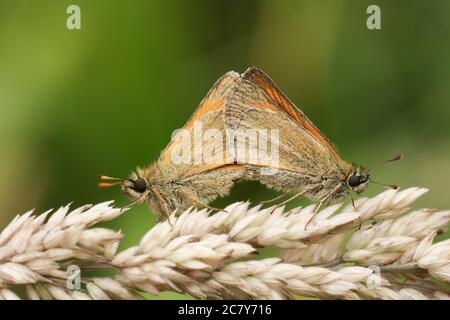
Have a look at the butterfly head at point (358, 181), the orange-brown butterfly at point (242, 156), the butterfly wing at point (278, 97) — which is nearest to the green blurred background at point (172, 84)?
the orange-brown butterfly at point (242, 156)

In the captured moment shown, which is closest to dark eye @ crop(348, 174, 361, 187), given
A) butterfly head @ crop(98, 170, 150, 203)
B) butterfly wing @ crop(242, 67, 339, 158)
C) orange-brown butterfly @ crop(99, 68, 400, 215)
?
orange-brown butterfly @ crop(99, 68, 400, 215)

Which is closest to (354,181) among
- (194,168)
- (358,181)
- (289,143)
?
(358,181)

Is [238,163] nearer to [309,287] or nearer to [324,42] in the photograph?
[309,287]

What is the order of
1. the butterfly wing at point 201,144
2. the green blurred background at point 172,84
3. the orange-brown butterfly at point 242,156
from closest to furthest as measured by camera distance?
the orange-brown butterfly at point 242,156 < the butterfly wing at point 201,144 < the green blurred background at point 172,84

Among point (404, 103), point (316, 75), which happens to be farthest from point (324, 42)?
point (404, 103)

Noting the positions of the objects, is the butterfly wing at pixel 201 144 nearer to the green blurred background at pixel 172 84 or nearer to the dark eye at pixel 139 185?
the dark eye at pixel 139 185

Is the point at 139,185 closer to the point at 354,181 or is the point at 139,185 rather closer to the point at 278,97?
the point at 278,97

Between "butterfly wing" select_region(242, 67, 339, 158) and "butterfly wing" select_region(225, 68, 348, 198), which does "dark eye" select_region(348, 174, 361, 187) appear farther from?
"butterfly wing" select_region(242, 67, 339, 158)
